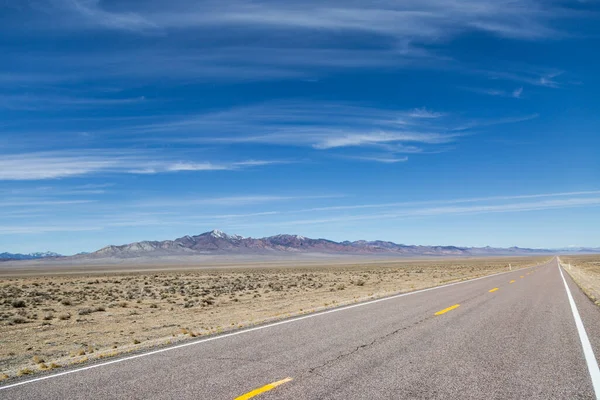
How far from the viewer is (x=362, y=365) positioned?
764 centimetres

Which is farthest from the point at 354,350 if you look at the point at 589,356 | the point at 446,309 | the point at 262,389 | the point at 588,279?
the point at 588,279

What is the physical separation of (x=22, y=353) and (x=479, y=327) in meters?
11.8

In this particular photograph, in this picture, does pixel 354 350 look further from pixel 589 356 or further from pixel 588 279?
pixel 588 279

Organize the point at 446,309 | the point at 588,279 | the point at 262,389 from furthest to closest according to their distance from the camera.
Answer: the point at 588,279, the point at 446,309, the point at 262,389

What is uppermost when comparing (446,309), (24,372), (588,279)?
(446,309)

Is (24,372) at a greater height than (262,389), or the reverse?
(262,389)

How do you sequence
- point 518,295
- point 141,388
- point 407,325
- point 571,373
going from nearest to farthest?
point 141,388 < point 571,373 < point 407,325 < point 518,295

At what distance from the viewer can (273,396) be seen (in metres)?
6.05

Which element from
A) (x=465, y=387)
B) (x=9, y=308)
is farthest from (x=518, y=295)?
(x=9, y=308)

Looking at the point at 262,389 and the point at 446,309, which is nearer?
the point at 262,389

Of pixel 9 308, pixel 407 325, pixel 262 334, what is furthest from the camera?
pixel 9 308

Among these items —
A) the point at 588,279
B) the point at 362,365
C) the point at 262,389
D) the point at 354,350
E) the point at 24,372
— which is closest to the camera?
the point at 262,389

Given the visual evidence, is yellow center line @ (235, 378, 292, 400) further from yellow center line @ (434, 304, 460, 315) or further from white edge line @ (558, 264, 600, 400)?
yellow center line @ (434, 304, 460, 315)

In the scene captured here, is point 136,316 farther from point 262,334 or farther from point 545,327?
point 545,327
